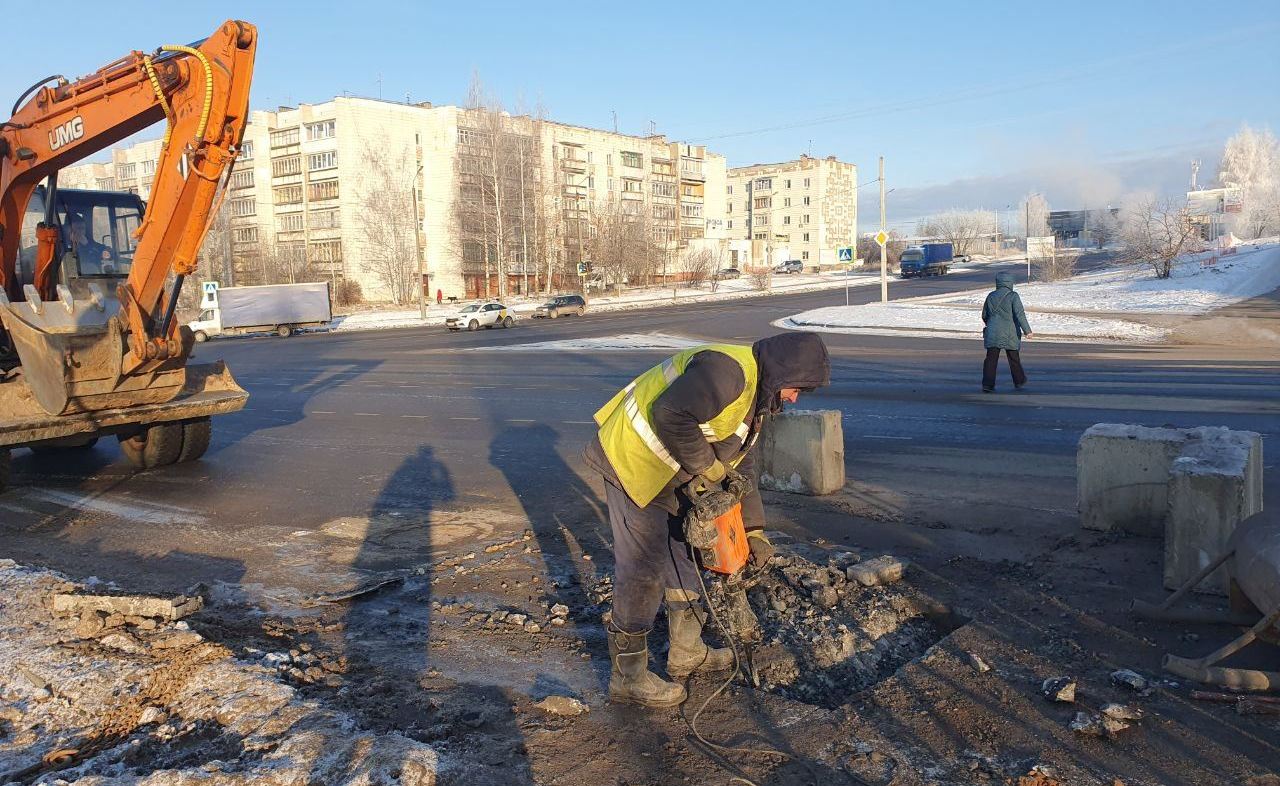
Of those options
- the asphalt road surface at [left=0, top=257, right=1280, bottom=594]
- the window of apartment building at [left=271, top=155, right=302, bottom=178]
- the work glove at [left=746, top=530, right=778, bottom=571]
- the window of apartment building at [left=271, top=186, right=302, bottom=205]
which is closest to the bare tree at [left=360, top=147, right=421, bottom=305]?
the window of apartment building at [left=271, top=155, right=302, bottom=178]

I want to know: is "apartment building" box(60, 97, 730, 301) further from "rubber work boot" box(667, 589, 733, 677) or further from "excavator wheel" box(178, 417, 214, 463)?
"rubber work boot" box(667, 589, 733, 677)

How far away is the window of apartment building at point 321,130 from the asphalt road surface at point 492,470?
61.1 meters

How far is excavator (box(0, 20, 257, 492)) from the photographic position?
854cm

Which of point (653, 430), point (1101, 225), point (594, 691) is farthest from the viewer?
point (1101, 225)

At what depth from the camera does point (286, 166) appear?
79.1 meters

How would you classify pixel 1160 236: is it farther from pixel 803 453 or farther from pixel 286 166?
pixel 286 166

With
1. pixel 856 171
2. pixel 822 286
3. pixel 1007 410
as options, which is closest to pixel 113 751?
pixel 1007 410

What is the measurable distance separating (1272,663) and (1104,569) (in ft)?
4.91

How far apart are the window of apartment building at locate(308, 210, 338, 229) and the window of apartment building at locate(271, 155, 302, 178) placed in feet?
12.8

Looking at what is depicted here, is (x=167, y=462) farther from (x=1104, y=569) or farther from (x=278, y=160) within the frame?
(x=278, y=160)

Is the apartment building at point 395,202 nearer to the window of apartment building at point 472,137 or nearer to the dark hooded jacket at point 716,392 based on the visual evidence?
the window of apartment building at point 472,137

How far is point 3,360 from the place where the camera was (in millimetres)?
9383

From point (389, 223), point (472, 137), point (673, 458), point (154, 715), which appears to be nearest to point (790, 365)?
point (673, 458)

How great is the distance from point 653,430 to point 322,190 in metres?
78.7
